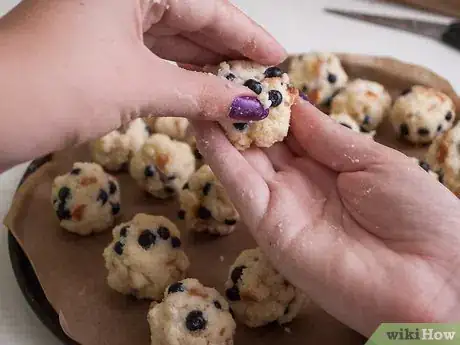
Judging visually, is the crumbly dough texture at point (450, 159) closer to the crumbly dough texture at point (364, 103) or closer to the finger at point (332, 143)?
the crumbly dough texture at point (364, 103)

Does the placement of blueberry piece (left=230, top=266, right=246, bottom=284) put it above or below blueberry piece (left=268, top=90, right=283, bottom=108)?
below

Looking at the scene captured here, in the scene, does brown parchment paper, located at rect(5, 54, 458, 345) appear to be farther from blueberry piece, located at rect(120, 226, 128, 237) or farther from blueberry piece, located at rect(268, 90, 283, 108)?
blueberry piece, located at rect(268, 90, 283, 108)

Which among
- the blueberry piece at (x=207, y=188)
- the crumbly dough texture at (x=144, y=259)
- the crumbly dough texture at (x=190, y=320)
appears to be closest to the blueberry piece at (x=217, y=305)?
the crumbly dough texture at (x=190, y=320)

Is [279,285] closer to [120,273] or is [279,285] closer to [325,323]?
[325,323]

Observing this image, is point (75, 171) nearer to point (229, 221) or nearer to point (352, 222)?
point (229, 221)

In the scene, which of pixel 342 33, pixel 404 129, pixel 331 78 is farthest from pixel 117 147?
pixel 342 33

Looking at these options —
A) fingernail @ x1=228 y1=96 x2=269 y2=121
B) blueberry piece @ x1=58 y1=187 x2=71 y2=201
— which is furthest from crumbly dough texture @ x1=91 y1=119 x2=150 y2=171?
fingernail @ x1=228 y1=96 x2=269 y2=121
